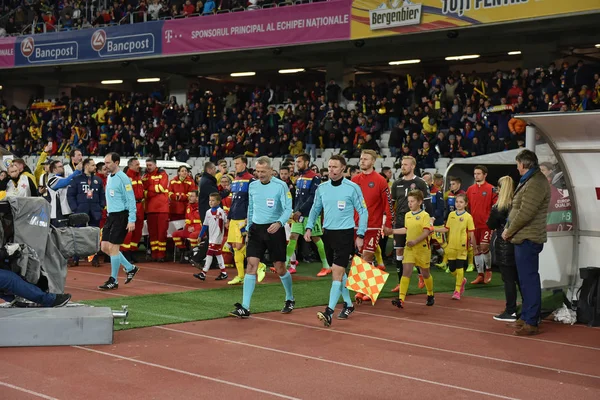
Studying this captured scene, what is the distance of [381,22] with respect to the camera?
2473cm

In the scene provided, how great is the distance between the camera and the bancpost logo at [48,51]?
34531 mm

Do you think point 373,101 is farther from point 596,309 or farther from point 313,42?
point 596,309

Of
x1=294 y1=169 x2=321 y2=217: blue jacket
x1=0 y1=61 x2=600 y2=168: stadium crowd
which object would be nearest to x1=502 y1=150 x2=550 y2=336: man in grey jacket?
x1=294 y1=169 x2=321 y2=217: blue jacket

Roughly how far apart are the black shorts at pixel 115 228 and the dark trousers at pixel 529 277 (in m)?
6.32

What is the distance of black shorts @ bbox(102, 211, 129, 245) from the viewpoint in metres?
12.9

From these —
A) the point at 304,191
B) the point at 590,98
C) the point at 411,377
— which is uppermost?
the point at 590,98

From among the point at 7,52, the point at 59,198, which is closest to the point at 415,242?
the point at 59,198

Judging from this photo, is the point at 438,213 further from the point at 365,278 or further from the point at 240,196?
the point at 365,278

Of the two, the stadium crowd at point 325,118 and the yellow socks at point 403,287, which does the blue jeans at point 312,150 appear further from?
the yellow socks at point 403,287

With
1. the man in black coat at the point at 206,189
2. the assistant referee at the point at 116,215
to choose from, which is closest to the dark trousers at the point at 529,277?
the assistant referee at the point at 116,215

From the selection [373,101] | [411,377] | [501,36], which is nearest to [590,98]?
[501,36]

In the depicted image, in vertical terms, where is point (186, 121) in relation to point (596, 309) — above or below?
above

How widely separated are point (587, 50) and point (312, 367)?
23624mm

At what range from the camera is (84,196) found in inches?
628
